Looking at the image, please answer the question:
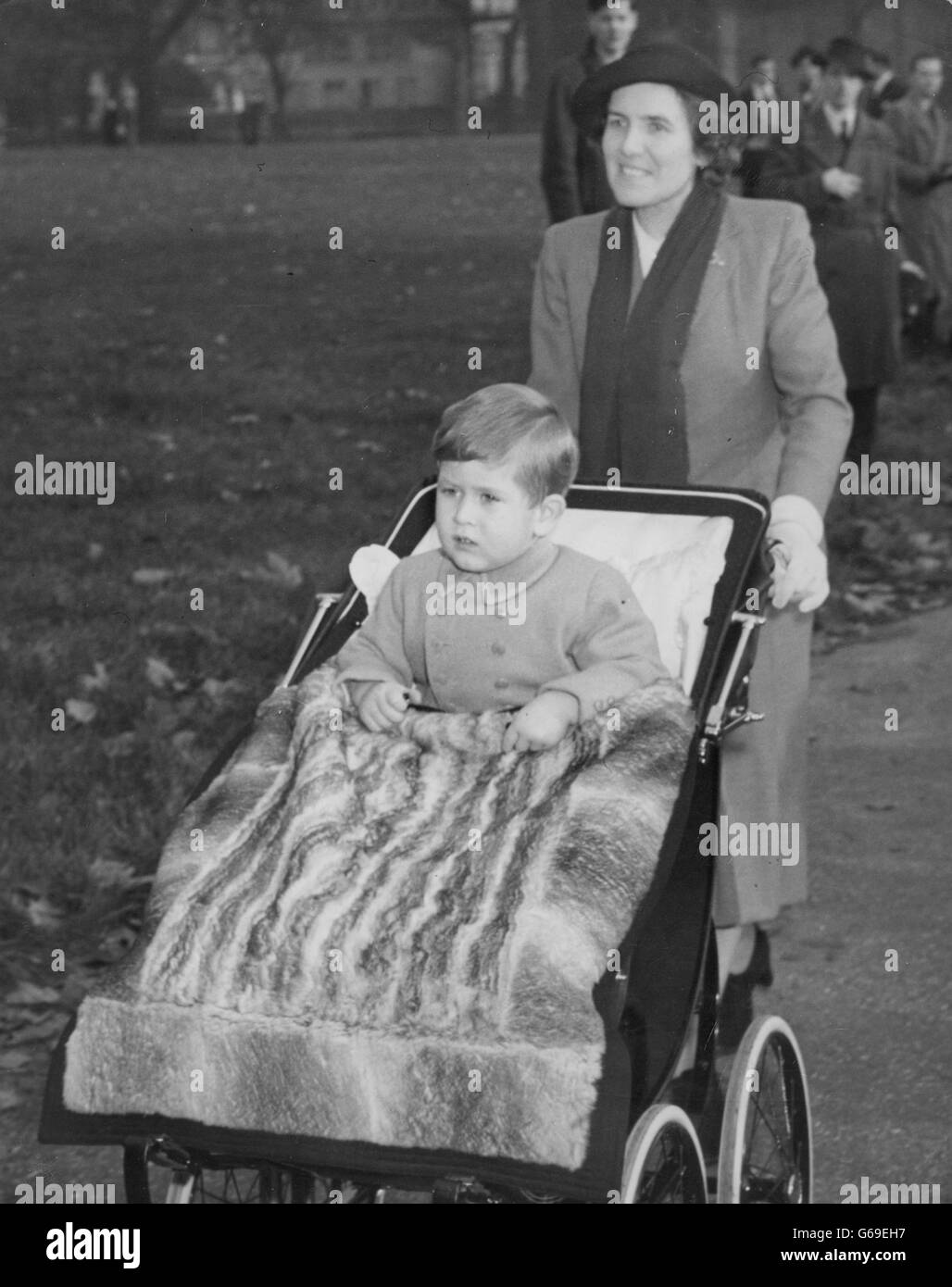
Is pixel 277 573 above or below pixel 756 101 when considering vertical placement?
below

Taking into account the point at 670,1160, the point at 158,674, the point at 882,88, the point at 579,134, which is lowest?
the point at 670,1160

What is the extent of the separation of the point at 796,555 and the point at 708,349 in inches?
23.5

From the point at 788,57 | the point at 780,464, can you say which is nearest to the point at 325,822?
the point at 780,464

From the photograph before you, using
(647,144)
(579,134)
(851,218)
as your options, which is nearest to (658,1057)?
(647,144)

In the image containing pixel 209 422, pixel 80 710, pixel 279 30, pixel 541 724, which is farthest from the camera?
pixel 279 30

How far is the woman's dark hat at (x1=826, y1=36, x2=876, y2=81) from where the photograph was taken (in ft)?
36.7

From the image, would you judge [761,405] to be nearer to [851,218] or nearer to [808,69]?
[851,218]

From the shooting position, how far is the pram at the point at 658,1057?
307 cm

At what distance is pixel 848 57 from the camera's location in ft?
37.1

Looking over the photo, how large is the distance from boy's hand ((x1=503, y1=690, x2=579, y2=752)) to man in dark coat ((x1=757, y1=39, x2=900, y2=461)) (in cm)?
736

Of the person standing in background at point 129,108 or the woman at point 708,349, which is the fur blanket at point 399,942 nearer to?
the woman at point 708,349

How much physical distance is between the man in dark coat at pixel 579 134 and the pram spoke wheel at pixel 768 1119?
217 inches

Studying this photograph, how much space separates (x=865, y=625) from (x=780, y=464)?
434 centimetres
